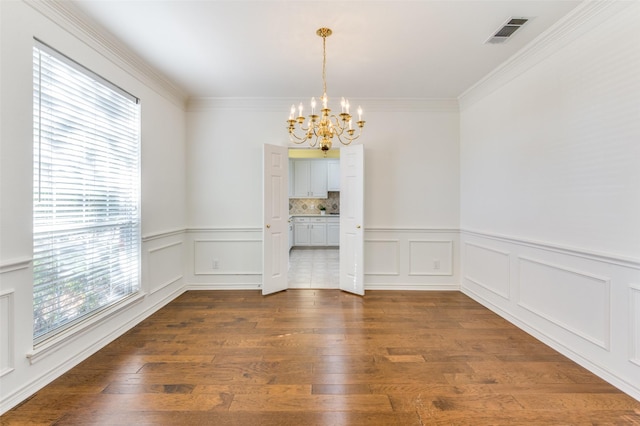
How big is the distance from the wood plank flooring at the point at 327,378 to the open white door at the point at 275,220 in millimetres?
938

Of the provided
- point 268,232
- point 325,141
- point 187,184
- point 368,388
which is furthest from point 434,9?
point 187,184

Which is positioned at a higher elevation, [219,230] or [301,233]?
[219,230]

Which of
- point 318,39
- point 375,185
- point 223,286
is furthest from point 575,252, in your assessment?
point 223,286

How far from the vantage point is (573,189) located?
2438mm

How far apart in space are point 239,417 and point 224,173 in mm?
3292

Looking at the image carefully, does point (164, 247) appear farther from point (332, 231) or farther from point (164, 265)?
point (332, 231)

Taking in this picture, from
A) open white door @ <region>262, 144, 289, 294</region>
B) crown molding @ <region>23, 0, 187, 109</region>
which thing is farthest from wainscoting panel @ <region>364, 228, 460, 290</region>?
crown molding @ <region>23, 0, 187, 109</region>

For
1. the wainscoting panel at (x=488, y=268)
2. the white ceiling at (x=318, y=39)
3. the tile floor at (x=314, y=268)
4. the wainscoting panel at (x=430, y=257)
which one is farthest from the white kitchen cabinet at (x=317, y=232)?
the white ceiling at (x=318, y=39)

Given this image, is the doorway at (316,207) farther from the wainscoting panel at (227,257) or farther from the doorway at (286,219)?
the doorway at (286,219)

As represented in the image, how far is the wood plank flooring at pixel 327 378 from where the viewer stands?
178 centimetres

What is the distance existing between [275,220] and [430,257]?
2.35 meters

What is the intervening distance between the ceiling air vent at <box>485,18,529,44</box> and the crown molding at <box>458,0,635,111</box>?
0.96ft

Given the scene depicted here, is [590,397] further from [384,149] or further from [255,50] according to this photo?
[255,50]

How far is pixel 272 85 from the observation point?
148 inches
